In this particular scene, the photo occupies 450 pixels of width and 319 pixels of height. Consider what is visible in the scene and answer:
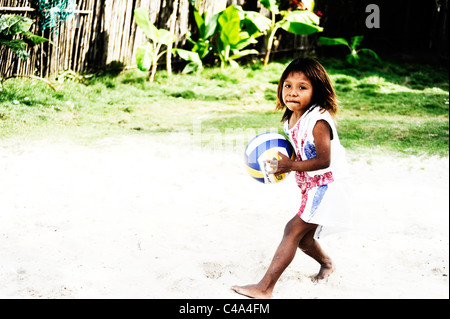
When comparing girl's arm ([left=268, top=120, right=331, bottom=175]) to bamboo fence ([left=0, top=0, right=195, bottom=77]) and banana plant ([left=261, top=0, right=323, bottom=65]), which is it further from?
banana plant ([left=261, top=0, right=323, bottom=65])

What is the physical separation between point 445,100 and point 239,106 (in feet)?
10.4

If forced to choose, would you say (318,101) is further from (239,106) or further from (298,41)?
(298,41)

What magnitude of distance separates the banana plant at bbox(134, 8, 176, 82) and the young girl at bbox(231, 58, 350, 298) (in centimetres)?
491

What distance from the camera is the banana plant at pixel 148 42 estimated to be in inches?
307

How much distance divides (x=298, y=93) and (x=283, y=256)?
2.79ft

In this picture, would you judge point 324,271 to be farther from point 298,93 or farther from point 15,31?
point 15,31

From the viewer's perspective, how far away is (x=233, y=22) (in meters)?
8.70

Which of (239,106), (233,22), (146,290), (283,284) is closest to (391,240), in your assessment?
(283,284)

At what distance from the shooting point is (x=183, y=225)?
4.20m

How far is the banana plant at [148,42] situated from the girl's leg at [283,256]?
202 inches

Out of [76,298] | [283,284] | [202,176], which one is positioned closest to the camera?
[76,298]

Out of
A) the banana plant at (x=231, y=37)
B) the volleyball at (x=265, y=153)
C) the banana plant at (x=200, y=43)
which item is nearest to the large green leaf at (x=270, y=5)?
the banana plant at (x=231, y=37)

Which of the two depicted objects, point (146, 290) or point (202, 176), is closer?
point (146, 290)

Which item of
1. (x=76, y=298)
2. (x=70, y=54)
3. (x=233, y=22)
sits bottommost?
(x=76, y=298)
